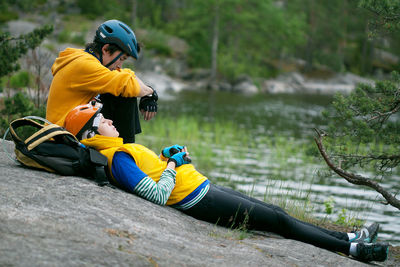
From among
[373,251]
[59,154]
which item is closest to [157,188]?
[59,154]

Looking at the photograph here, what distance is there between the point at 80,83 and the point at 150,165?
97 centimetres

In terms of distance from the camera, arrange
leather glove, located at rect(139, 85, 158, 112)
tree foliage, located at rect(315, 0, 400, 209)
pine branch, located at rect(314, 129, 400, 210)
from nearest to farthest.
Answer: leather glove, located at rect(139, 85, 158, 112) < pine branch, located at rect(314, 129, 400, 210) < tree foliage, located at rect(315, 0, 400, 209)

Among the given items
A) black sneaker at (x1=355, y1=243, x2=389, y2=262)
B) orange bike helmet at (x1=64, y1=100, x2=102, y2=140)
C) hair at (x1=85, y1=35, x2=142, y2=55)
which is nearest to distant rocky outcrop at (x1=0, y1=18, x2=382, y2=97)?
hair at (x1=85, y1=35, x2=142, y2=55)

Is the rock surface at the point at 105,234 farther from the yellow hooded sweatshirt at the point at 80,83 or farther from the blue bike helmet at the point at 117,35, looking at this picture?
the blue bike helmet at the point at 117,35

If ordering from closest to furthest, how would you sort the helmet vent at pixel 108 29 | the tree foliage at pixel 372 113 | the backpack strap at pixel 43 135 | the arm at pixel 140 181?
the backpack strap at pixel 43 135
the arm at pixel 140 181
the helmet vent at pixel 108 29
the tree foliage at pixel 372 113

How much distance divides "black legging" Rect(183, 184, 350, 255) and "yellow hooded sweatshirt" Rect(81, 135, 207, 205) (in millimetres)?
164

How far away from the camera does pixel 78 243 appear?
279 cm

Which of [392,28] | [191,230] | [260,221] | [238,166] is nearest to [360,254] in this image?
[260,221]

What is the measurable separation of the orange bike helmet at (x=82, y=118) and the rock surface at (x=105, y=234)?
0.51 metres

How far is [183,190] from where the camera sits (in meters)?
4.17

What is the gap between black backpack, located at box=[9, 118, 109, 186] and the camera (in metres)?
3.87

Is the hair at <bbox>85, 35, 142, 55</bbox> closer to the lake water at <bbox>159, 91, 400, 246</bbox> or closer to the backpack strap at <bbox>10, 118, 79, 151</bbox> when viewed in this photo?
the backpack strap at <bbox>10, 118, 79, 151</bbox>

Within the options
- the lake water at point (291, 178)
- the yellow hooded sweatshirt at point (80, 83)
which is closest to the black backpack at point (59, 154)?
the yellow hooded sweatshirt at point (80, 83)

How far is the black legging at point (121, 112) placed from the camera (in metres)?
4.39
